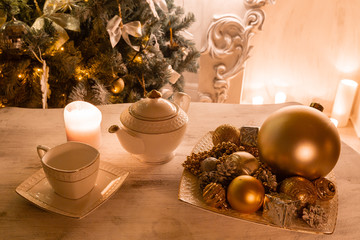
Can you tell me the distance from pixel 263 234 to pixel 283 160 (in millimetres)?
153

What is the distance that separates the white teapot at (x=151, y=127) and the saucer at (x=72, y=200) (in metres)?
0.07

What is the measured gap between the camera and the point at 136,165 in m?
0.77

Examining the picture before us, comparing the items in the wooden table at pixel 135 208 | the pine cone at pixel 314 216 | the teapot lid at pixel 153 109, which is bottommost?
the wooden table at pixel 135 208

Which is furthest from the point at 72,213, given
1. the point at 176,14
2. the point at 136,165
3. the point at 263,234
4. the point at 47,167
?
the point at 176,14

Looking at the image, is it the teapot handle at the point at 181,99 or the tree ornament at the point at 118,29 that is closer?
the teapot handle at the point at 181,99

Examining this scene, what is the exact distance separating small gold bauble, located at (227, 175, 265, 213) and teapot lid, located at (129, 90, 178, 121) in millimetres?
211

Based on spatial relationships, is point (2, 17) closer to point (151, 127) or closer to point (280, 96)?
point (151, 127)

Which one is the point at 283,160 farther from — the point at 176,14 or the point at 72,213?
the point at 176,14

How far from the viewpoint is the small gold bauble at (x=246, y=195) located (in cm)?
60

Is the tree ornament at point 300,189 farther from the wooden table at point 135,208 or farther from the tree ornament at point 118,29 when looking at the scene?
the tree ornament at point 118,29

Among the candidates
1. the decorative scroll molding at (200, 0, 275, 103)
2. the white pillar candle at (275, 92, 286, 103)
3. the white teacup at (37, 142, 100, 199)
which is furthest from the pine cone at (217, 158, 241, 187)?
the white pillar candle at (275, 92, 286, 103)

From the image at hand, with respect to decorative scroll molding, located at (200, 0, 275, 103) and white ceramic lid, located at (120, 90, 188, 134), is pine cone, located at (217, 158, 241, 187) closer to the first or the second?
white ceramic lid, located at (120, 90, 188, 134)

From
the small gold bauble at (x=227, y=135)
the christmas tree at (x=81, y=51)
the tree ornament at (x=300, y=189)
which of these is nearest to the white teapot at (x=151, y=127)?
the small gold bauble at (x=227, y=135)

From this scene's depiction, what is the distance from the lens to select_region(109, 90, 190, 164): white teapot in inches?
27.7
